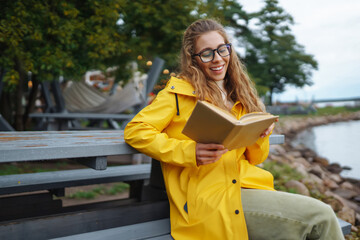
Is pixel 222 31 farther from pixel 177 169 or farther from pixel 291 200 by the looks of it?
pixel 291 200

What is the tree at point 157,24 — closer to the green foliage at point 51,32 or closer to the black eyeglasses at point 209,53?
the green foliage at point 51,32

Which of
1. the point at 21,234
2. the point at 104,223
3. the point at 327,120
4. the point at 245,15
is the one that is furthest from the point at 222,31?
the point at 327,120

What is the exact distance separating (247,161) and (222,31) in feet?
2.61

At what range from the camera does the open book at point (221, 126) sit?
1.29 metres

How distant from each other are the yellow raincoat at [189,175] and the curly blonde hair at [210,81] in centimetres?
10

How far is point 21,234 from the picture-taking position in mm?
1594

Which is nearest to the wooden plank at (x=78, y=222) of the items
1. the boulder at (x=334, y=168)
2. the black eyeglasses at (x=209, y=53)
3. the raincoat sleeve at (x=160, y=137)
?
the raincoat sleeve at (x=160, y=137)

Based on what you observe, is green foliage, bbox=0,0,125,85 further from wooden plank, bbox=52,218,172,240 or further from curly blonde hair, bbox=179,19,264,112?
wooden plank, bbox=52,218,172,240

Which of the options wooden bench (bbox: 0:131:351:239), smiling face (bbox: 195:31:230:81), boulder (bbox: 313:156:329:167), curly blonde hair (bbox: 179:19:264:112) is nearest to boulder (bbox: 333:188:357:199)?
boulder (bbox: 313:156:329:167)

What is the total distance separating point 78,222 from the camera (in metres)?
1.72

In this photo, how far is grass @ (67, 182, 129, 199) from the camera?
398 centimetres

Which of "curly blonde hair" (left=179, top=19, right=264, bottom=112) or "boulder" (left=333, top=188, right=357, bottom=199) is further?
"boulder" (left=333, top=188, right=357, bottom=199)

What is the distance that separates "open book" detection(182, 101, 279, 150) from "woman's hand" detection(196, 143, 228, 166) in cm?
2

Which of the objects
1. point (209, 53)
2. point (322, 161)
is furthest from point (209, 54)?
point (322, 161)
